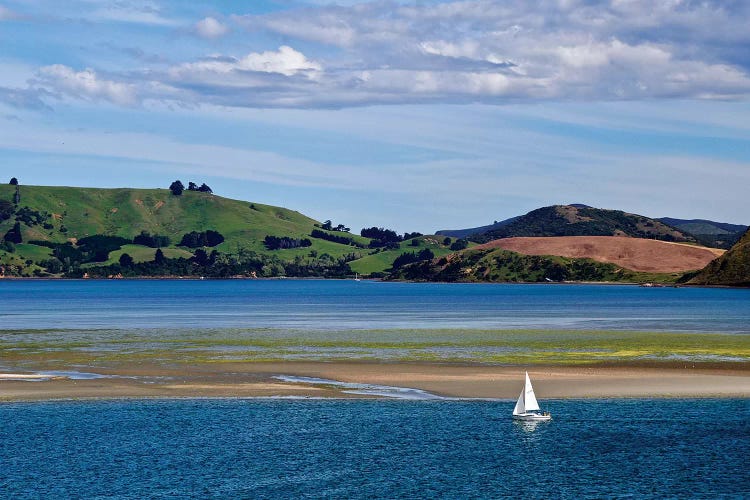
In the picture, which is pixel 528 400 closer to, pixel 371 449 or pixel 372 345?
pixel 371 449

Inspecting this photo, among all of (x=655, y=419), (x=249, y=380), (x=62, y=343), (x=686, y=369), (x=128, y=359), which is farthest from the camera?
(x=62, y=343)

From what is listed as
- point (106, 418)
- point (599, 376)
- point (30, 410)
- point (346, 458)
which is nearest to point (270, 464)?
point (346, 458)

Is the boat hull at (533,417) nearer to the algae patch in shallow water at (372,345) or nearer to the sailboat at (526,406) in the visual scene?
→ the sailboat at (526,406)

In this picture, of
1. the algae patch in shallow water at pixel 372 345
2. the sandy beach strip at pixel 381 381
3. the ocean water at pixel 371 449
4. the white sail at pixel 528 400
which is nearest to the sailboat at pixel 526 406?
the white sail at pixel 528 400

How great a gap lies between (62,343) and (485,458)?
249ft

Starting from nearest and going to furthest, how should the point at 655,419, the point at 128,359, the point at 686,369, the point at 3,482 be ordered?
the point at 3,482
the point at 655,419
the point at 686,369
the point at 128,359

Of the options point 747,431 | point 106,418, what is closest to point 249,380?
point 106,418

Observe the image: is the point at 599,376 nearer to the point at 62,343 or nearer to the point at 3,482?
the point at 3,482

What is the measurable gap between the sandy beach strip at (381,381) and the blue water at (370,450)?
3999 mm

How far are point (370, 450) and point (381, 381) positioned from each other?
24.6 m

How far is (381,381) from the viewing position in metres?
73.4

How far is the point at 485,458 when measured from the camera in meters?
47.2

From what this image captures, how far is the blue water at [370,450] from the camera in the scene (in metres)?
41.8

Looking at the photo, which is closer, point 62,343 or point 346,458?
point 346,458
